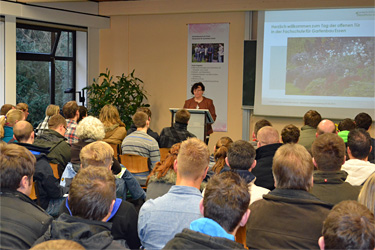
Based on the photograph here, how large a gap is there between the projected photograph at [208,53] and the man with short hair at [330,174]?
5.93 metres

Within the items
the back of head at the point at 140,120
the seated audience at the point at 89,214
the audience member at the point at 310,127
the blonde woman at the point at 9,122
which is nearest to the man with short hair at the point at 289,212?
the seated audience at the point at 89,214

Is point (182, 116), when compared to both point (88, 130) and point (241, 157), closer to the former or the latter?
point (88, 130)

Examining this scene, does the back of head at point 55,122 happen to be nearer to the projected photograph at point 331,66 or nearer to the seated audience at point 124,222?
the seated audience at point 124,222

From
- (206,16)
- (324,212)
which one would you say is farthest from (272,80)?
(324,212)

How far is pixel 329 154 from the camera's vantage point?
9.65 ft

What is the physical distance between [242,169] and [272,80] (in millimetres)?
5401

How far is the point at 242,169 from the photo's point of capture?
3053 millimetres

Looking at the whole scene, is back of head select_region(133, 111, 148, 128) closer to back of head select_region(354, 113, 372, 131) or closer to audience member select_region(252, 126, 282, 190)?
audience member select_region(252, 126, 282, 190)

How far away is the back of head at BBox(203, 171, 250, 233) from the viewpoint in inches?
69.4

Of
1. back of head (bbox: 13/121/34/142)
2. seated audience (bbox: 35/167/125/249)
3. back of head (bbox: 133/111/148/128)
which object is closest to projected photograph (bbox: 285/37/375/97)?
back of head (bbox: 133/111/148/128)

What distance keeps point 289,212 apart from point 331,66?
6.12m

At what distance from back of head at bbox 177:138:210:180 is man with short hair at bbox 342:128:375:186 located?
1.33 meters

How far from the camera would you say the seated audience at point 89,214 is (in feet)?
5.82

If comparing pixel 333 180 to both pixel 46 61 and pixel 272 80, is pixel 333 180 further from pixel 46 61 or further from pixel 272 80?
pixel 46 61
